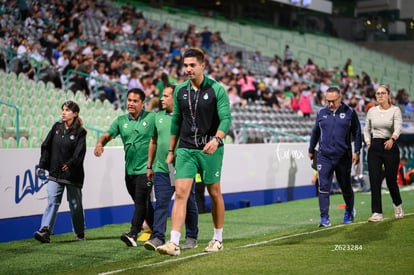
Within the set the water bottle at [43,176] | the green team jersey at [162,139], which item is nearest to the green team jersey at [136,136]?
the green team jersey at [162,139]

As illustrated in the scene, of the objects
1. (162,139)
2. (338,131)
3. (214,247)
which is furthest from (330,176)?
(214,247)

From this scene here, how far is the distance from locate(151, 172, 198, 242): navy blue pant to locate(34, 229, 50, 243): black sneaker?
6.58 ft

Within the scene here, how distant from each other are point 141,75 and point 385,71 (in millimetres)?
23655

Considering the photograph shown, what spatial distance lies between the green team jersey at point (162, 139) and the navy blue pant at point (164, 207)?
10 centimetres

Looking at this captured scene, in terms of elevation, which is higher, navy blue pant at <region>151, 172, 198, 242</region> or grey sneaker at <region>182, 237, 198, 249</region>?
navy blue pant at <region>151, 172, 198, 242</region>

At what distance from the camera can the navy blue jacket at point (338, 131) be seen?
503 inches

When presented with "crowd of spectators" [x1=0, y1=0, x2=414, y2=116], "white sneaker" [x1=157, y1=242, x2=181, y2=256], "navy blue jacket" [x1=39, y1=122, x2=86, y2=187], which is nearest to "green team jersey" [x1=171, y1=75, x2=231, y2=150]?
"white sneaker" [x1=157, y1=242, x2=181, y2=256]

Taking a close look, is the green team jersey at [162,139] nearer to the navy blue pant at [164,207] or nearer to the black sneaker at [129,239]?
the navy blue pant at [164,207]

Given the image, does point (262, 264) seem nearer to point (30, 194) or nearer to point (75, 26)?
point (30, 194)

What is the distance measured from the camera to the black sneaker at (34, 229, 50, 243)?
37.7 feet

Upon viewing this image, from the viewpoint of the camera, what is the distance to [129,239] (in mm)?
10688

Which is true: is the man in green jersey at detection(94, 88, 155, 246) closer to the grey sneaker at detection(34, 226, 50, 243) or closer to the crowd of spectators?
the grey sneaker at detection(34, 226, 50, 243)

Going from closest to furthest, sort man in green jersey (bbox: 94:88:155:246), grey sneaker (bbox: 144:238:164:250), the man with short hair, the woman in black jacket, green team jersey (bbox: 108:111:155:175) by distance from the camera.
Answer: grey sneaker (bbox: 144:238:164:250) < man in green jersey (bbox: 94:88:155:246) < green team jersey (bbox: 108:111:155:175) < the woman in black jacket < the man with short hair

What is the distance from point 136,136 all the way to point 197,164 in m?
2.18
